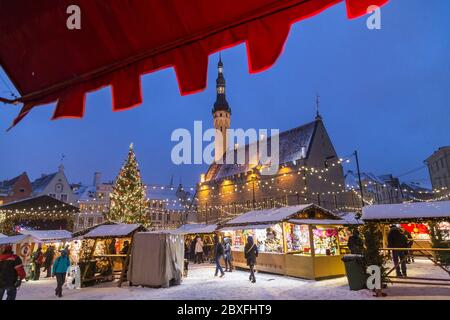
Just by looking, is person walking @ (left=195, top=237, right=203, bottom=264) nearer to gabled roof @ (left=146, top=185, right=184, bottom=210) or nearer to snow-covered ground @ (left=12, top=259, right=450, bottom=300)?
snow-covered ground @ (left=12, top=259, right=450, bottom=300)

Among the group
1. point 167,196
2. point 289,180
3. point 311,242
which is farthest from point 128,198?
point 167,196

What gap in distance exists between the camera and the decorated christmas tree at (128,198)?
27.5 m

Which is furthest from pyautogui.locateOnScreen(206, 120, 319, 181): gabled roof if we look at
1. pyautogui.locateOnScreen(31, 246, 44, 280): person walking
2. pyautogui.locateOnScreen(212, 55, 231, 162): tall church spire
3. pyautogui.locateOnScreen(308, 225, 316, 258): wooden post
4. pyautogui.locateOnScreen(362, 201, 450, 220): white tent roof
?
pyautogui.locateOnScreen(31, 246, 44, 280): person walking

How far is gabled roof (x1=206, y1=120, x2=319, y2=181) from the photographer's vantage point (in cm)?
4348

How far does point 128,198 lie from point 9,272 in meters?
19.7

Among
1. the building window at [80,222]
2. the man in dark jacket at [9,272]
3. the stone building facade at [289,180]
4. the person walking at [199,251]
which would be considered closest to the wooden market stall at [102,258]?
the man in dark jacket at [9,272]

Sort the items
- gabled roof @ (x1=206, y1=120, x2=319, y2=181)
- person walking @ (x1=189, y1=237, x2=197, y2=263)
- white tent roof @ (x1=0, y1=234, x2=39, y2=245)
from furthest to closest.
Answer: gabled roof @ (x1=206, y1=120, x2=319, y2=181) < person walking @ (x1=189, y1=237, x2=197, y2=263) < white tent roof @ (x1=0, y1=234, x2=39, y2=245)

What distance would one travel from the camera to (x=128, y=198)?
28.0 metres

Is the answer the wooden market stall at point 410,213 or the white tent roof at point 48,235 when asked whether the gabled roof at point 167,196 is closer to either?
the white tent roof at point 48,235

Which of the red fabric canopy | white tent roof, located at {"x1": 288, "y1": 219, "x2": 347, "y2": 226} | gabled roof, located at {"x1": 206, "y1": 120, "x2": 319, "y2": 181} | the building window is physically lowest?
white tent roof, located at {"x1": 288, "y1": 219, "x2": 347, "y2": 226}

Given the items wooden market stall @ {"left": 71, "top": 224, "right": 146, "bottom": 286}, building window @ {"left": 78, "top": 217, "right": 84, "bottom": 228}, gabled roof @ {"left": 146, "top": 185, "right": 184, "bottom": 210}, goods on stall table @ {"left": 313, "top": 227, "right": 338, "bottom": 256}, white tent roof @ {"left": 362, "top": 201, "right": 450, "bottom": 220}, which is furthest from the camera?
gabled roof @ {"left": 146, "top": 185, "right": 184, "bottom": 210}

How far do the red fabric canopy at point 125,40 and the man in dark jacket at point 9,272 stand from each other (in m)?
7.38

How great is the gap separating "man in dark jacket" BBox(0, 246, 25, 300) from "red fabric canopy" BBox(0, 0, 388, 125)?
7378 millimetres
